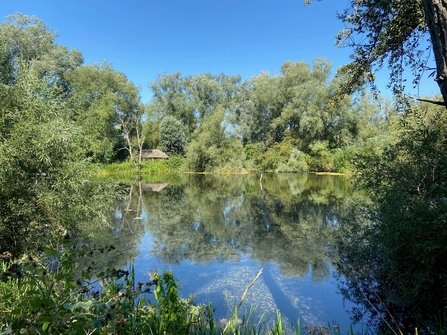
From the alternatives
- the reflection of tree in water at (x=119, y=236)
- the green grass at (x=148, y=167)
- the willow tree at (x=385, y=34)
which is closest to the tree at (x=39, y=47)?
the green grass at (x=148, y=167)

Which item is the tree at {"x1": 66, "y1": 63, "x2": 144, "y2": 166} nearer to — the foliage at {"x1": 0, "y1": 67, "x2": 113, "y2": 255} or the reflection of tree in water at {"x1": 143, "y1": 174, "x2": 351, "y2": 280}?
the reflection of tree in water at {"x1": 143, "y1": 174, "x2": 351, "y2": 280}

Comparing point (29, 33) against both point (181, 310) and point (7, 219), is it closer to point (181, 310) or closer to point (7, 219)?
point (7, 219)

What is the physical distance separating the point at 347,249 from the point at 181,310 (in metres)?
4.04

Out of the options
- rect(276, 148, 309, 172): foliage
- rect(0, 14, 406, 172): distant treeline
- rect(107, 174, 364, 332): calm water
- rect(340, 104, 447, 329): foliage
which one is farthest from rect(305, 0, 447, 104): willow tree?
rect(276, 148, 309, 172): foliage

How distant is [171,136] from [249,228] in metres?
26.8

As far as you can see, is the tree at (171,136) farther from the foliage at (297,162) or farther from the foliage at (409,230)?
the foliage at (409,230)

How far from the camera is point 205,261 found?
616cm

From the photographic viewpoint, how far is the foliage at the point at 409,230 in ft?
11.0

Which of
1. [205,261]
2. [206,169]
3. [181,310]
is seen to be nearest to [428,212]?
[181,310]

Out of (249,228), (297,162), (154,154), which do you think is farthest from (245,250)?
(154,154)

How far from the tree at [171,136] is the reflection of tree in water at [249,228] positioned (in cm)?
2037

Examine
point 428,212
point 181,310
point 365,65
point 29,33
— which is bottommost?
point 181,310

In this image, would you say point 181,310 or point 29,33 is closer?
point 181,310

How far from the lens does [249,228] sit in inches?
346
